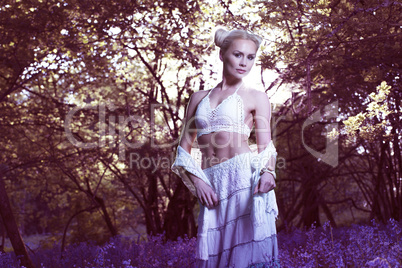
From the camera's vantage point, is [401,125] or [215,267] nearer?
[215,267]

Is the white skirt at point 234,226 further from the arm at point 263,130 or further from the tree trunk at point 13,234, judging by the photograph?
the tree trunk at point 13,234

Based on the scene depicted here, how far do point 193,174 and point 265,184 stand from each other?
0.49 meters

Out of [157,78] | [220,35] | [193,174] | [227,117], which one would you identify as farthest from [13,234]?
[157,78]

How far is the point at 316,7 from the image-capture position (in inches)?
172

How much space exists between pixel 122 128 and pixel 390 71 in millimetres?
5305

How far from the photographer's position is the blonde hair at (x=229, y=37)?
3.07 m

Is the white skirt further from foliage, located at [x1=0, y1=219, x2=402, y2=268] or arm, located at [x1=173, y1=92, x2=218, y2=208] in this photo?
foliage, located at [x1=0, y1=219, x2=402, y2=268]

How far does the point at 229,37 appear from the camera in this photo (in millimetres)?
3102

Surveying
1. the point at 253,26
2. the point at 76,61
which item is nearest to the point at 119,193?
the point at 76,61

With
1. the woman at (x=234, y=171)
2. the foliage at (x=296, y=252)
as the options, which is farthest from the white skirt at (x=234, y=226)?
the foliage at (x=296, y=252)

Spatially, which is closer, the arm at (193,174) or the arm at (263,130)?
the arm at (263,130)

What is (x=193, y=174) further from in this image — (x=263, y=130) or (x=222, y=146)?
(x=263, y=130)

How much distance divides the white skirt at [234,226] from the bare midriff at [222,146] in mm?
41

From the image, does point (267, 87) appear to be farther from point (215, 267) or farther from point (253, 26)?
point (215, 267)
